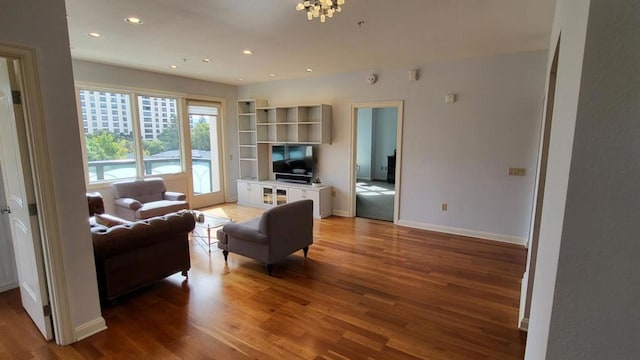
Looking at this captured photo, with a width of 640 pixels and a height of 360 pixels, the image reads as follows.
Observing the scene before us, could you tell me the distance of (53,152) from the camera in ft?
7.23

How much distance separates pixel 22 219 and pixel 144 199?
3.06 m

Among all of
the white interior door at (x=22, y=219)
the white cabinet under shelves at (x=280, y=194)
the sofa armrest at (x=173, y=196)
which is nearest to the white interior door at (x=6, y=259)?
the white interior door at (x=22, y=219)

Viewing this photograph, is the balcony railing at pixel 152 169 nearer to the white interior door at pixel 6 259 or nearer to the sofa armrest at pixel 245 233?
the white interior door at pixel 6 259

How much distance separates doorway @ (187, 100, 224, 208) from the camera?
6.54 m

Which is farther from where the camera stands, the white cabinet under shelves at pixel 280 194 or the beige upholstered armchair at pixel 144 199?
the white cabinet under shelves at pixel 280 194

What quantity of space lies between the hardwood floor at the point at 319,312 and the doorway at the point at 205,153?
279cm

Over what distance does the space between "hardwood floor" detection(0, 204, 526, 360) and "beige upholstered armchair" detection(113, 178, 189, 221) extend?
1238mm

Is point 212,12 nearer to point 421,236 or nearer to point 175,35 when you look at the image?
point 175,35

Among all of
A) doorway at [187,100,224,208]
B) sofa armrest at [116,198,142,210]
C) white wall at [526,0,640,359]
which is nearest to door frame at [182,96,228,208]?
doorway at [187,100,224,208]

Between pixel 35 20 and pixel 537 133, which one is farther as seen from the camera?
pixel 537 133

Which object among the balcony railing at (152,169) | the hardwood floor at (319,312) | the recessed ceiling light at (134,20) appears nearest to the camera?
the hardwood floor at (319,312)

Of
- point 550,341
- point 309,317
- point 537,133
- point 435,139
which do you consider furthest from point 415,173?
point 550,341

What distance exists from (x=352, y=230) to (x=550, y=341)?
4419 mm

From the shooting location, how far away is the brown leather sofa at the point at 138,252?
2.77 meters
